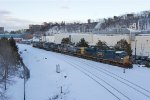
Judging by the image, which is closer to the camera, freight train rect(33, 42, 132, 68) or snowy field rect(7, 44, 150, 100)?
snowy field rect(7, 44, 150, 100)

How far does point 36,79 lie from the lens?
44.4m

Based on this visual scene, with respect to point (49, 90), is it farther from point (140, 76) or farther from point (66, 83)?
point (140, 76)

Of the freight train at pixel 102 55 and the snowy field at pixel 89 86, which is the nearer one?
the snowy field at pixel 89 86

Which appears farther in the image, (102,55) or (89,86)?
(102,55)

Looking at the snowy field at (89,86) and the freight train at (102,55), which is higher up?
the freight train at (102,55)

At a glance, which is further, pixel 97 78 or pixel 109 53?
pixel 109 53

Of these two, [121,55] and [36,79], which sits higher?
[121,55]

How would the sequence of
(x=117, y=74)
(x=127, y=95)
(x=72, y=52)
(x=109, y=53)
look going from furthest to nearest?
(x=72, y=52) < (x=109, y=53) < (x=117, y=74) < (x=127, y=95)

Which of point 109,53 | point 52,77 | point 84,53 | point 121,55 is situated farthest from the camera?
point 84,53

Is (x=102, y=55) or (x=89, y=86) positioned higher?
(x=102, y=55)

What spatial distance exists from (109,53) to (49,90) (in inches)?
816

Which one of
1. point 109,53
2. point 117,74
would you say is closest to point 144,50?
point 109,53

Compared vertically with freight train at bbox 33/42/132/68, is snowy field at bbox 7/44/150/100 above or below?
below

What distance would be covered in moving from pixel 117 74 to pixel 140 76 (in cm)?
369
